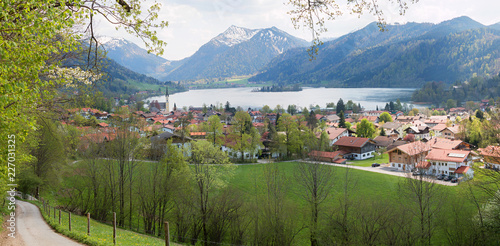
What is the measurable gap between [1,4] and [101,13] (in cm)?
153

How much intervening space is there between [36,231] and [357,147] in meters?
46.8

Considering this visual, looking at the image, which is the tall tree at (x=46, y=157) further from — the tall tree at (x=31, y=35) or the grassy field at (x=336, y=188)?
the tall tree at (x=31, y=35)

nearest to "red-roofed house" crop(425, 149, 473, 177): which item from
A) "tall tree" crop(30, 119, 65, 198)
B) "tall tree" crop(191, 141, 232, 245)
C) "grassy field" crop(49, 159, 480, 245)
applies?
"grassy field" crop(49, 159, 480, 245)

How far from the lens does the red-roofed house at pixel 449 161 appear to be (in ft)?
121

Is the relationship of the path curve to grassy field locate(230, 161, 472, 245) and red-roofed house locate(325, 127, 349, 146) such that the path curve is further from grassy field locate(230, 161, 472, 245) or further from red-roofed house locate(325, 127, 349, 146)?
red-roofed house locate(325, 127, 349, 146)

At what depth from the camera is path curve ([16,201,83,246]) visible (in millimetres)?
9684

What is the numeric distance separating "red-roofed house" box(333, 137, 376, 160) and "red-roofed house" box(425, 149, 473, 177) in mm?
11676

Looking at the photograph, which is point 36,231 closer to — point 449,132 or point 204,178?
point 204,178

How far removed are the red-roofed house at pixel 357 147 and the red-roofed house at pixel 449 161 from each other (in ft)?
38.3

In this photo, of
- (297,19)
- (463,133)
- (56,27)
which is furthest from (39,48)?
(463,133)

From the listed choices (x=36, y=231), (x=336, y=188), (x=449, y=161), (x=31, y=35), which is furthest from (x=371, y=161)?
(x=31, y=35)

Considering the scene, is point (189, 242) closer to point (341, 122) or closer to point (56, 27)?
point (56, 27)

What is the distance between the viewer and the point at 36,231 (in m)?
11.4

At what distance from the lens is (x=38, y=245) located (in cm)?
937
